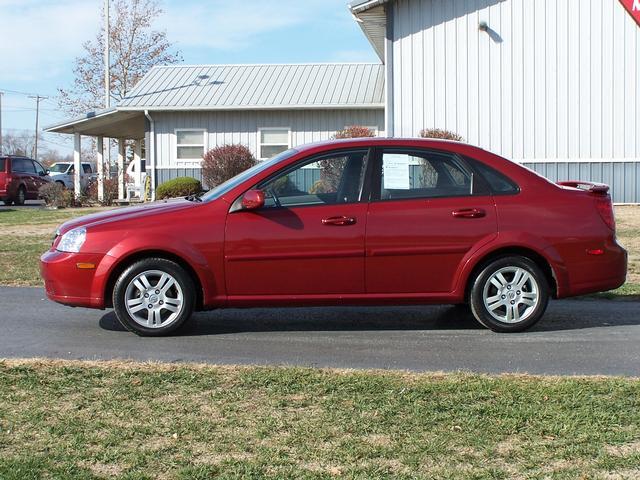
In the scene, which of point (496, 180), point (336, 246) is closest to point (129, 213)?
point (336, 246)

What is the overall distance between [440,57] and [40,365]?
17.2 m

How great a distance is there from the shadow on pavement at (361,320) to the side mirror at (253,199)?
1138 mm

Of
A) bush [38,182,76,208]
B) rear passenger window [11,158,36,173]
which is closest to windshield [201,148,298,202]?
bush [38,182,76,208]

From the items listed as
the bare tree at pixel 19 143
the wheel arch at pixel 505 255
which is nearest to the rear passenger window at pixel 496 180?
the wheel arch at pixel 505 255

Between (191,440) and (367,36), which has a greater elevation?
(367,36)

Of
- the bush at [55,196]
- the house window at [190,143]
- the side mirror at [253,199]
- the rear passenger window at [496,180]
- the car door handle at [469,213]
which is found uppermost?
the house window at [190,143]

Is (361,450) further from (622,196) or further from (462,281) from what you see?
(622,196)

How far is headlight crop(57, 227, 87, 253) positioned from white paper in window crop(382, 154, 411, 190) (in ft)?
8.18

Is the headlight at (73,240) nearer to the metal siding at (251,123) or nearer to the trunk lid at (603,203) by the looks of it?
the trunk lid at (603,203)

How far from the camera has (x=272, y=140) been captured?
27.3 meters

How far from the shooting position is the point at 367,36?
83.2 ft

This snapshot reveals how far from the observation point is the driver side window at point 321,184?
7477mm

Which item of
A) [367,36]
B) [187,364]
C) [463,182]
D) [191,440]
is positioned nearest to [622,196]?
[367,36]

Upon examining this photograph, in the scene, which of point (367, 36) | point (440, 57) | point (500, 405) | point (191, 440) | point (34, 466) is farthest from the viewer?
point (367, 36)
